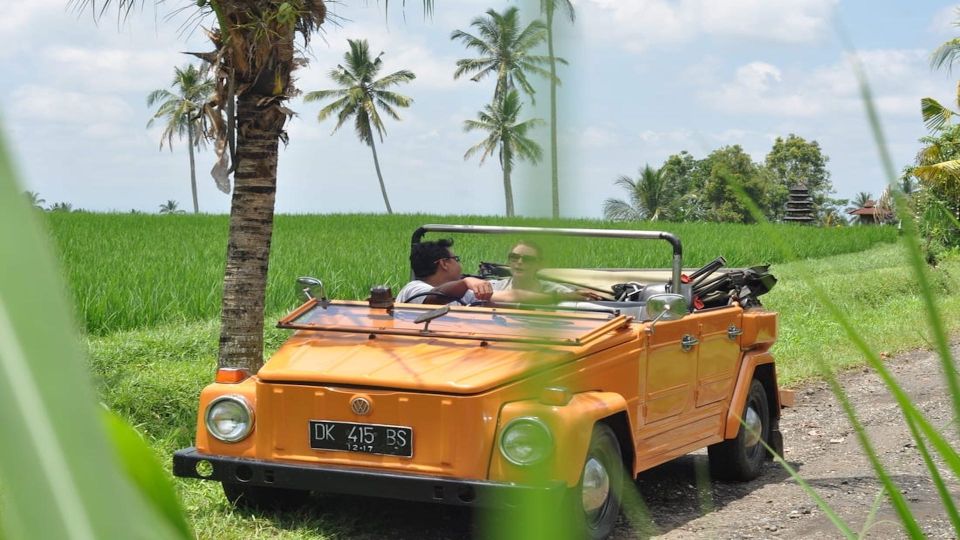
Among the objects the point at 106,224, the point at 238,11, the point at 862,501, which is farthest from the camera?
the point at 106,224

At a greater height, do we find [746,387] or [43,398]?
[43,398]

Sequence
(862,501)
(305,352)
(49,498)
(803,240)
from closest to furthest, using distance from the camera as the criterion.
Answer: (49,498) → (305,352) → (862,501) → (803,240)

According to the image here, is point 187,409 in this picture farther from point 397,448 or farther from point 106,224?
point 106,224

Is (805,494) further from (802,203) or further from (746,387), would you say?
(802,203)

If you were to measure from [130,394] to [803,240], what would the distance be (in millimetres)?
29019

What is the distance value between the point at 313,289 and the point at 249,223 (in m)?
1.15

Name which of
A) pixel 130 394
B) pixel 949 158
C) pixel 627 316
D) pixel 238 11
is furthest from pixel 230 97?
pixel 949 158

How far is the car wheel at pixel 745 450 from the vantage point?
6.68m

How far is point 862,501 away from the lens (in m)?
6.20

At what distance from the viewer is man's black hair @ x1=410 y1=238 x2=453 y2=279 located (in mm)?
6434

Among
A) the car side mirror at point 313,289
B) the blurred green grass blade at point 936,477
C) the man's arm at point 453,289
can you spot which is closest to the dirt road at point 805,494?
the man's arm at point 453,289

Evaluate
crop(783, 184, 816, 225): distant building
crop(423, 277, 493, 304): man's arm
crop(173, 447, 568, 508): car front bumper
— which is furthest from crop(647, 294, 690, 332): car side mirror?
crop(173, 447, 568, 508): car front bumper

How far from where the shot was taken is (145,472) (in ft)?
0.69

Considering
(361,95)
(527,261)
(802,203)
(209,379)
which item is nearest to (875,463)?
(527,261)
